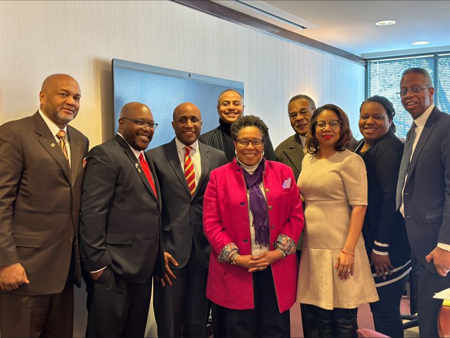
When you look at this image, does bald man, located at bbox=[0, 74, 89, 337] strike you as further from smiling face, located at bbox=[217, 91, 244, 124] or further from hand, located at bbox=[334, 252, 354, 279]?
hand, located at bbox=[334, 252, 354, 279]

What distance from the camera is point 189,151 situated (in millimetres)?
2877

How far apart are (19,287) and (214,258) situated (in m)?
1.00

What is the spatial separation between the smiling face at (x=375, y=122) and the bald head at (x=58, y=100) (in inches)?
66.5

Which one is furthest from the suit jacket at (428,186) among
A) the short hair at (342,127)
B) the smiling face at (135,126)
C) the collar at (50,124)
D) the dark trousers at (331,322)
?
the collar at (50,124)

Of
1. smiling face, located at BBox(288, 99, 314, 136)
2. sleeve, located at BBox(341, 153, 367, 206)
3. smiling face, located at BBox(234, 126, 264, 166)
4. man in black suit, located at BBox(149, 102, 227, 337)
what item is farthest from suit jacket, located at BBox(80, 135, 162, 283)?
smiling face, located at BBox(288, 99, 314, 136)

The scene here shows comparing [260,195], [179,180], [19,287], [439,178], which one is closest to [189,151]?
[179,180]

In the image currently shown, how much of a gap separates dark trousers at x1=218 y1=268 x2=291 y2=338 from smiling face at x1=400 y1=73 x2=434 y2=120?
1230mm

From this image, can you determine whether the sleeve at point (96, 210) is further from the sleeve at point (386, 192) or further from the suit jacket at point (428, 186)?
the suit jacket at point (428, 186)

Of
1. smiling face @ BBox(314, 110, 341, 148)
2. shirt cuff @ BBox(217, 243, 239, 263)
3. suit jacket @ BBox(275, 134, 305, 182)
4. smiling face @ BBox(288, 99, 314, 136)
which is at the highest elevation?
smiling face @ BBox(288, 99, 314, 136)

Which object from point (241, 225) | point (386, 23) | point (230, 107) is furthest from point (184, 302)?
point (386, 23)

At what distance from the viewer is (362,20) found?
548 centimetres

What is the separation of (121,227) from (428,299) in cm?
171

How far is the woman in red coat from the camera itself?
2.53 metres

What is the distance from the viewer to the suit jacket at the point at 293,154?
10.4 ft
